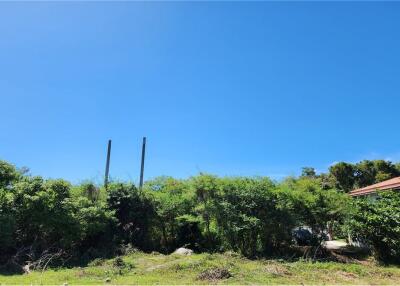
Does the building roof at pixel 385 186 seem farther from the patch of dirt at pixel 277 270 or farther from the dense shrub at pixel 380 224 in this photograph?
the patch of dirt at pixel 277 270

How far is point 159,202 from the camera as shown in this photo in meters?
15.6

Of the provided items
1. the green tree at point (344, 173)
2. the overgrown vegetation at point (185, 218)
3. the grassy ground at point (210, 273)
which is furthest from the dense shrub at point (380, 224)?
the green tree at point (344, 173)

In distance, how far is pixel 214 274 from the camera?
915 centimetres

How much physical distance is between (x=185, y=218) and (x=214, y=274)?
18.2 feet

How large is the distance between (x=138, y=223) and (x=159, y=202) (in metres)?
1.22

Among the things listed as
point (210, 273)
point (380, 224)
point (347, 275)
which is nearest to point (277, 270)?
point (347, 275)

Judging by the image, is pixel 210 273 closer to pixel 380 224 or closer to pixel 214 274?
pixel 214 274

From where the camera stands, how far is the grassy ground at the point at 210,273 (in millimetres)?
8953

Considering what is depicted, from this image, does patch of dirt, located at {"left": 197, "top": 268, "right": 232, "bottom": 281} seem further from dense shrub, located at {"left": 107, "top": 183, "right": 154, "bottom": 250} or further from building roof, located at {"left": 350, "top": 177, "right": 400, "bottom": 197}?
building roof, located at {"left": 350, "top": 177, "right": 400, "bottom": 197}

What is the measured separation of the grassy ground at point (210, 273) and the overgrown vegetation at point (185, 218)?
54.0 inches

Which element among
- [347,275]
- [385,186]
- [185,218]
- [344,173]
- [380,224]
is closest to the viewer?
[347,275]

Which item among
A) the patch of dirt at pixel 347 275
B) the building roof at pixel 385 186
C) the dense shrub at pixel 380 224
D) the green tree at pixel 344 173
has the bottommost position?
the patch of dirt at pixel 347 275

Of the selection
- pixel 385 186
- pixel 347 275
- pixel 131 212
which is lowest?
pixel 347 275

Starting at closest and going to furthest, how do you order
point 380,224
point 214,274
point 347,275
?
point 214,274, point 347,275, point 380,224
